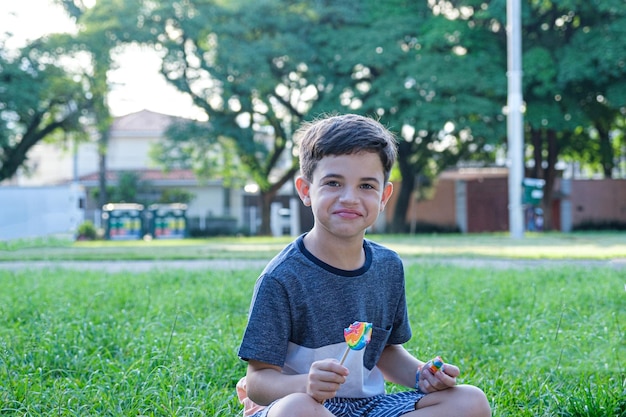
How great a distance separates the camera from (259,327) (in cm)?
209

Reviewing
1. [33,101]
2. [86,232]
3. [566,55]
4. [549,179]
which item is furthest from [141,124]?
[566,55]

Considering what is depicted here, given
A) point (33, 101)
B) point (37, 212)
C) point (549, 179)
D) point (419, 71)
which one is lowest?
point (37, 212)

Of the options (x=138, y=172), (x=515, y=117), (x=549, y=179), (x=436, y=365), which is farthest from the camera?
(x=138, y=172)

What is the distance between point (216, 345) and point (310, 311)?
158cm

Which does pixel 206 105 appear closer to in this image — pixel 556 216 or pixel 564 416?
pixel 556 216

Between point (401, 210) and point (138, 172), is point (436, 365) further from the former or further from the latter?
point (138, 172)

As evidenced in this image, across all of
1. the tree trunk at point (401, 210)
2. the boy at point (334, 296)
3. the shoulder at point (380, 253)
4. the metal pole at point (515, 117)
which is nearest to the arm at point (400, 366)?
the boy at point (334, 296)

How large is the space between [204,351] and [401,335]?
4.48ft

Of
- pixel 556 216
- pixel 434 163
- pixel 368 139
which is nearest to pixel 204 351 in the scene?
pixel 368 139

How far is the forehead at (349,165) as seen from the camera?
2162 millimetres

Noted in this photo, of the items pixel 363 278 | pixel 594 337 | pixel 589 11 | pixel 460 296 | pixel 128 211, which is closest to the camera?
pixel 363 278

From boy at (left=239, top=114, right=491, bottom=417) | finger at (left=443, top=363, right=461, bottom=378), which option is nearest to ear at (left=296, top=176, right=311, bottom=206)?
boy at (left=239, top=114, right=491, bottom=417)

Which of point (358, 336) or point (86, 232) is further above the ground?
point (358, 336)

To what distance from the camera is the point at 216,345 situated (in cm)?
362
